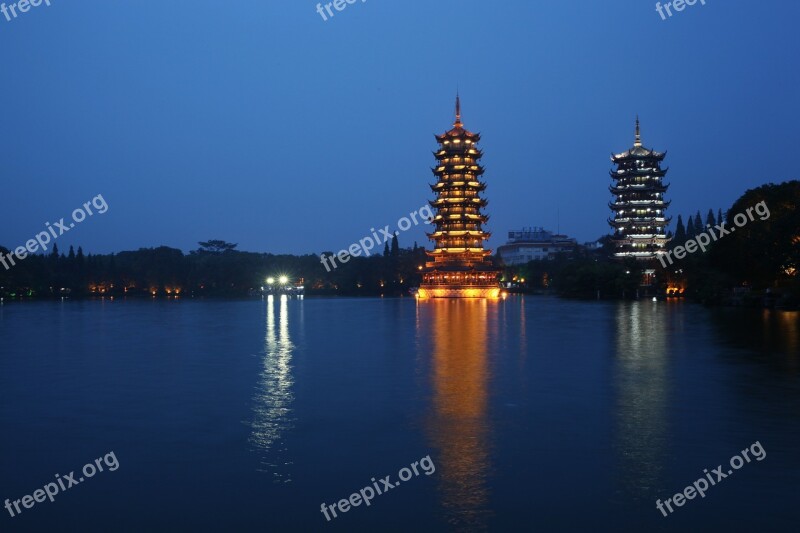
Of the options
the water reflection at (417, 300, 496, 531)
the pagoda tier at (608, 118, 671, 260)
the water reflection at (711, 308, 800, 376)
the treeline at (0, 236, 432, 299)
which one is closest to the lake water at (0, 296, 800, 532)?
the water reflection at (417, 300, 496, 531)

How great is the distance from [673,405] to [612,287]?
74596 millimetres

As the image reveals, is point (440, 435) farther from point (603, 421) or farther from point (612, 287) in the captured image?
point (612, 287)

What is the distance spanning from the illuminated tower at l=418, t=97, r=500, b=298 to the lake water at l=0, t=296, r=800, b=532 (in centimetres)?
7502

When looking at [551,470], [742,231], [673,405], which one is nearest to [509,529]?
[551,470]

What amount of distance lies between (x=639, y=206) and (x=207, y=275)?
249 feet

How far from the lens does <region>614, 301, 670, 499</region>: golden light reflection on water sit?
33.9ft

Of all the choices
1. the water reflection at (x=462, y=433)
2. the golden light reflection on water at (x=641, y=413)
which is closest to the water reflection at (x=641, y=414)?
the golden light reflection on water at (x=641, y=413)

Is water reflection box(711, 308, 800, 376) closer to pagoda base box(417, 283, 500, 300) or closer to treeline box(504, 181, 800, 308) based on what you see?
treeline box(504, 181, 800, 308)

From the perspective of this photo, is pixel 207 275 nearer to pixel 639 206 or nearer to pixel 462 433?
pixel 639 206

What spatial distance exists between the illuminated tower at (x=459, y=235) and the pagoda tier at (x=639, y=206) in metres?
23.0

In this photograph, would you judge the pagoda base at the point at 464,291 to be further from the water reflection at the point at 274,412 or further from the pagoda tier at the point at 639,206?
the water reflection at the point at 274,412

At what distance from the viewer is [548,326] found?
133ft

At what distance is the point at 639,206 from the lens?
111750 mm

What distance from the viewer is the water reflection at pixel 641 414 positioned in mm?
10258
